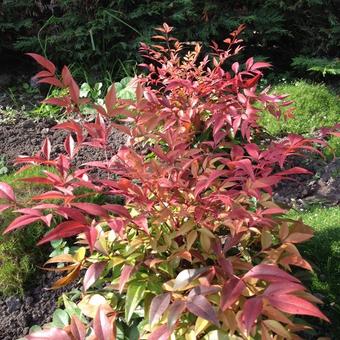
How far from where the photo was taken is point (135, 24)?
5770mm

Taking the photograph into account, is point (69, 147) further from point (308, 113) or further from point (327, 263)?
point (308, 113)

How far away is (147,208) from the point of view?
1.62 metres

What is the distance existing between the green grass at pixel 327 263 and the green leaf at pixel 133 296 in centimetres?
78

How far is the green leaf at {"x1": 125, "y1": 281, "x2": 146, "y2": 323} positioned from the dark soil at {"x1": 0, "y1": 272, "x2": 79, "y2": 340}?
63 cm

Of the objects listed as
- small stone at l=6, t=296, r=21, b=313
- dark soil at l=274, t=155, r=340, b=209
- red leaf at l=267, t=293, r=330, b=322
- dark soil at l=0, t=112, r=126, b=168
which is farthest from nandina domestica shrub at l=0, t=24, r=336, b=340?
dark soil at l=0, t=112, r=126, b=168

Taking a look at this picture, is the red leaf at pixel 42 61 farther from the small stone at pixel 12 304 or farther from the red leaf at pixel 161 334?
the small stone at pixel 12 304

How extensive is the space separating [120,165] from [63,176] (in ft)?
0.72

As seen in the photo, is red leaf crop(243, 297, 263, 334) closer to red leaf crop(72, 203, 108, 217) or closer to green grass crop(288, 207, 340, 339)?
red leaf crop(72, 203, 108, 217)

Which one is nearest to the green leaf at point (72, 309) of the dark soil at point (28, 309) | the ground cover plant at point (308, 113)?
the dark soil at point (28, 309)

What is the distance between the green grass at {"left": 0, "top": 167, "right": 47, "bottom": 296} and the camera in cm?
229

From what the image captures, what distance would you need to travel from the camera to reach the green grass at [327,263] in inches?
85.2

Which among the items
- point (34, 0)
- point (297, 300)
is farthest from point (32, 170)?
point (34, 0)

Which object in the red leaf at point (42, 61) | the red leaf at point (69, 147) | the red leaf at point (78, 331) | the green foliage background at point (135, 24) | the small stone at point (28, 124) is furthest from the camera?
the green foliage background at point (135, 24)

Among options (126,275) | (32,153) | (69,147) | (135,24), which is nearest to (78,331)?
(126,275)
